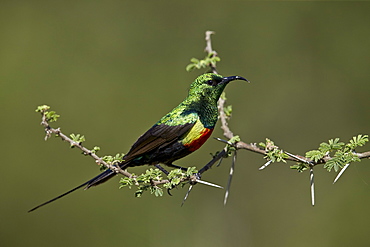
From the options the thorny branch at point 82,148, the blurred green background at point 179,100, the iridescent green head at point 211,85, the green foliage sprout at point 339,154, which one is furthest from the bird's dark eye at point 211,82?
the blurred green background at point 179,100

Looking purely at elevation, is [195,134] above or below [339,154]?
above

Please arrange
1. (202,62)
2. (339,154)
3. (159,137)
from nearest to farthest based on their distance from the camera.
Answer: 1. (339,154)
2. (159,137)
3. (202,62)

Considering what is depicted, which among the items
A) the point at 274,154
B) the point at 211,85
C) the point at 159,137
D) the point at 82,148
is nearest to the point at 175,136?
the point at 159,137

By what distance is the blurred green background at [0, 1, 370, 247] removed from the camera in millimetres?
7277

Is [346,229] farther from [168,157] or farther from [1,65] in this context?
[1,65]

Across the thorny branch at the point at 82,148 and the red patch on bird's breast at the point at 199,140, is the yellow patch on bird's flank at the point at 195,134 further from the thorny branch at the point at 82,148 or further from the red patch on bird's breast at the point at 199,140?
the thorny branch at the point at 82,148

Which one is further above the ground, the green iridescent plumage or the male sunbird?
the green iridescent plumage

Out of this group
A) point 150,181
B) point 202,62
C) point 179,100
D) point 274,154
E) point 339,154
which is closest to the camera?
point 339,154

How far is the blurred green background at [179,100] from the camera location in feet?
23.9

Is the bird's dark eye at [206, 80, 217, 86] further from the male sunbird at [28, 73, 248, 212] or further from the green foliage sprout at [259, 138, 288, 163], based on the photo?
the green foliage sprout at [259, 138, 288, 163]

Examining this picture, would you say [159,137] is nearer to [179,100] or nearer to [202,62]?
[202,62]

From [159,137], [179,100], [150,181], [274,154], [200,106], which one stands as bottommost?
[150,181]

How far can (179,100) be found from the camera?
27.7ft

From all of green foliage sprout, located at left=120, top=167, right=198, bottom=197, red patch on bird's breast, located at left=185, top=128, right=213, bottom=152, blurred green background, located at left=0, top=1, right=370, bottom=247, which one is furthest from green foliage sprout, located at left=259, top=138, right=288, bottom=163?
blurred green background, located at left=0, top=1, right=370, bottom=247
